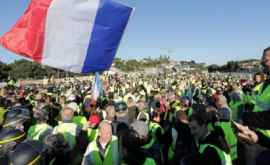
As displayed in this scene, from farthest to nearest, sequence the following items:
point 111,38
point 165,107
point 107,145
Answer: point 165,107 → point 111,38 → point 107,145

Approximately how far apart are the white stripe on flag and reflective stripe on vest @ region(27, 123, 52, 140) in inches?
42.3

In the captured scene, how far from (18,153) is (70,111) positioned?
9.19 feet

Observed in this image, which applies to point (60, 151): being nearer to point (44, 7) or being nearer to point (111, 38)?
point (111, 38)

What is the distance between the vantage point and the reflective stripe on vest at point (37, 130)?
562cm

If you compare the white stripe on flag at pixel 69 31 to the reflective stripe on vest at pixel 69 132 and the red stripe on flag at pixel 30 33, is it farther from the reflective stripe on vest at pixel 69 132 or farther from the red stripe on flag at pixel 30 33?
the reflective stripe on vest at pixel 69 132

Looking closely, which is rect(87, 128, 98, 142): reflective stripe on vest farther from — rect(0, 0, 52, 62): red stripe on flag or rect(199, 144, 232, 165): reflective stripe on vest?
rect(199, 144, 232, 165): reflective stripe on vest

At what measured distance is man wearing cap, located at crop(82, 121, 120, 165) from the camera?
4371 mm

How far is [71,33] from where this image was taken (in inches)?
221

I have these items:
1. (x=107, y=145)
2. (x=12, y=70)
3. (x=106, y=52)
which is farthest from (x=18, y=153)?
(x=12, y=70)

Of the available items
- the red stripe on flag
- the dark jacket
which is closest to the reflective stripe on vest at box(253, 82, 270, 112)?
the dark jacket

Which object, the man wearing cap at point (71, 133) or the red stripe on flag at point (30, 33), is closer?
the man wearing cap at point (71, 133)

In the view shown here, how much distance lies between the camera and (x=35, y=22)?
5.73 metres

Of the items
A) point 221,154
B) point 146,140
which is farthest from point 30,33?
point 221,154

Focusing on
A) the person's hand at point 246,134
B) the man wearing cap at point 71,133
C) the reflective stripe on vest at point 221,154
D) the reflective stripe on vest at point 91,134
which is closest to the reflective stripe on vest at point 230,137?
the reflective stripe on vest at point 221,154
